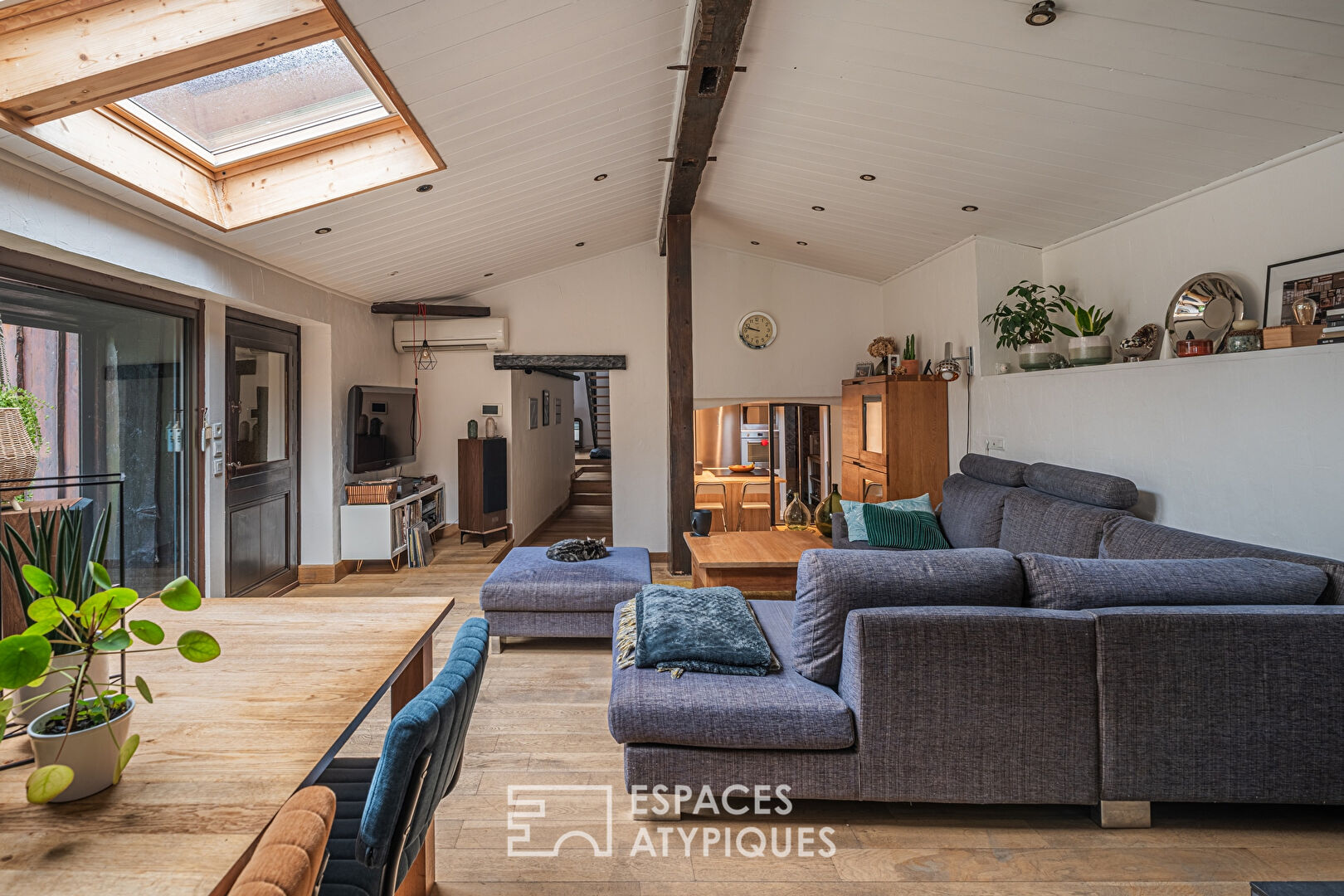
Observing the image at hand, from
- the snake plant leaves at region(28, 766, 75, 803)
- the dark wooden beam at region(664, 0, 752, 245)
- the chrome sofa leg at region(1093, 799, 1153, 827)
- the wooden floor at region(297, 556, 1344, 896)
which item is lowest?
the wooden floor at region(297, 556, 1344, 896)

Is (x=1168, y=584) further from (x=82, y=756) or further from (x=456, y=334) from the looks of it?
(x=456, y=334)

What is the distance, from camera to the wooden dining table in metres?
0.83

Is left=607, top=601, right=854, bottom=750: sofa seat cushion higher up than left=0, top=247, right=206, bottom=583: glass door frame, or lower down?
lower down

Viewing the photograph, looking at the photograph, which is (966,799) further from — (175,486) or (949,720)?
(175,486)

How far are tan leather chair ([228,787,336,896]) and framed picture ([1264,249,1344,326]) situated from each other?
12.4 feet

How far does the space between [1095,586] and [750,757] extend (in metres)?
1.19

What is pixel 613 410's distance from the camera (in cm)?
682

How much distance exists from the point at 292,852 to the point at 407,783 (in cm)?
32

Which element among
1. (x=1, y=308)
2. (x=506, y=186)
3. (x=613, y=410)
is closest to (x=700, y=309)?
(x=613, y=410)

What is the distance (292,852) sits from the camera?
2.54 ft

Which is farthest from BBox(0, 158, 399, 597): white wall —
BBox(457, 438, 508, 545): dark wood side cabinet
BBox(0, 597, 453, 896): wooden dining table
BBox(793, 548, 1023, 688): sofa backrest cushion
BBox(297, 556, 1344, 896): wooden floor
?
BBox(793, 548, 1023, 688): sofa backrest cushion

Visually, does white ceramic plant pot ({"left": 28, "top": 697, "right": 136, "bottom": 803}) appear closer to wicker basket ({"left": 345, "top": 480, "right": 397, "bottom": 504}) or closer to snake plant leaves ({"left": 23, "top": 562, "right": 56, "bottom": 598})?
snake plant leaves ({"left": 23, "top": 562, "right": 56, "bottom": 598})

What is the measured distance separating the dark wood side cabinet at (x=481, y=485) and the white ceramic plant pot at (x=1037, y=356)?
15.1 feet

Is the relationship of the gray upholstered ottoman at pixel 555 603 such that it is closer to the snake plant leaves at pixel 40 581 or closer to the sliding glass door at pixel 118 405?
the sliding glass door at pixel 118 405
